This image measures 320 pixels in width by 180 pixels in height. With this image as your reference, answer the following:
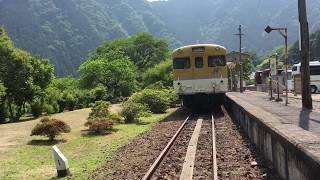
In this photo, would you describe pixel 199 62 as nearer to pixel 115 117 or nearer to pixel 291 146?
pixel 115 117

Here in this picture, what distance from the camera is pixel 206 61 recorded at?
88.3ft

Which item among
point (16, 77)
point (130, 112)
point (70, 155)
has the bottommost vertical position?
point (70, 155)

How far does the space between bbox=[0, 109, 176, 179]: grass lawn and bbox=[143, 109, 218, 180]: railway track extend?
1537 millimetres

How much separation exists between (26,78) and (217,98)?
44.5 feet

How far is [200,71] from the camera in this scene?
26.9m

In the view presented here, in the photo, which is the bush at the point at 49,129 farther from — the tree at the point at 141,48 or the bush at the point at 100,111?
the tree at the point at 141,48

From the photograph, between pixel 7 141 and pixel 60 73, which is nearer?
pixel 7 141

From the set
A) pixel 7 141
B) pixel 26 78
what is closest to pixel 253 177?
pixel 7 141

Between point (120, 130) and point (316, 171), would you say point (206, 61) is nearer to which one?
point (120, 130)

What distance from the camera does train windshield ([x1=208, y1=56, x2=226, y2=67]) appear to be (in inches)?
1056

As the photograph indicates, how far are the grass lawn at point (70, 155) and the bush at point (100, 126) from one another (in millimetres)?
376

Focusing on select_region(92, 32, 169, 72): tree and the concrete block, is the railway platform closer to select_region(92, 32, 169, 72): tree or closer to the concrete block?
the concrete block

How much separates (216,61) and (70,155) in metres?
13.6

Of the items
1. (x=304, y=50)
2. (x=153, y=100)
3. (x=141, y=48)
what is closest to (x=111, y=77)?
(x=153, y=100)
